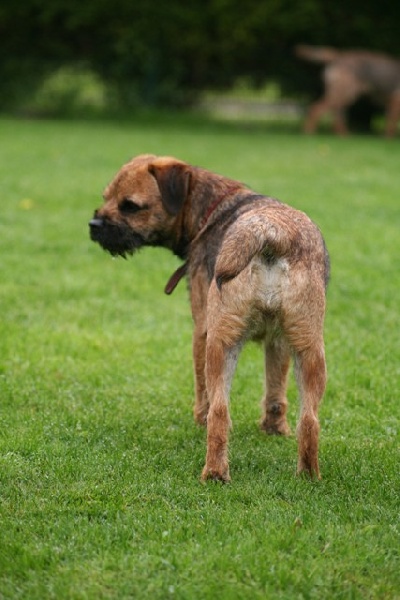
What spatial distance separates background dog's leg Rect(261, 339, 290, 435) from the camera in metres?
5.82

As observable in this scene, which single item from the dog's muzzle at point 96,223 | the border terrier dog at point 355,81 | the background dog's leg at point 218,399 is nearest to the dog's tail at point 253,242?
the background dog's leg at point 218,399

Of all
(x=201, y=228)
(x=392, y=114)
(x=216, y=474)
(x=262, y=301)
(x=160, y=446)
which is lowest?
(x=160, y=446)

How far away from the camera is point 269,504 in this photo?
462 centimetres

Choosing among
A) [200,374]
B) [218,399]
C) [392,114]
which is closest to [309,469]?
[218,399]

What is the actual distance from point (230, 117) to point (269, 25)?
4323 millimetres

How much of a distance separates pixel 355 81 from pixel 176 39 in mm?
4954

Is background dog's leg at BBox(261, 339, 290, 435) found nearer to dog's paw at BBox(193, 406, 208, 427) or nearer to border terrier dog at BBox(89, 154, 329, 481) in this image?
border terrier dog at BBox(89, 154, 329, 481)

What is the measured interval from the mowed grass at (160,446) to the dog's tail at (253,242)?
1042 mm

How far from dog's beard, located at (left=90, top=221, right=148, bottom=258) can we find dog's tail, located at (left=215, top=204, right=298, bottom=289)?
1.15 meters

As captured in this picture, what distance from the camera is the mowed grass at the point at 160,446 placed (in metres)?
3.96

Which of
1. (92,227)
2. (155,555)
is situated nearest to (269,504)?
(155,555)

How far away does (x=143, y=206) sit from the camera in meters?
5.87

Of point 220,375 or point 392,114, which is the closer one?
point 220,375

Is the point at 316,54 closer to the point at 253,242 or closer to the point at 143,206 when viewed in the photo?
the point at 143,206
